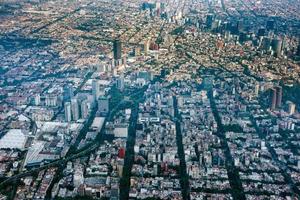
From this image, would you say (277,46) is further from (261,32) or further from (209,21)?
(209,21)

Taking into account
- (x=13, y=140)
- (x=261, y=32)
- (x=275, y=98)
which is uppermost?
(x=275, y=98)

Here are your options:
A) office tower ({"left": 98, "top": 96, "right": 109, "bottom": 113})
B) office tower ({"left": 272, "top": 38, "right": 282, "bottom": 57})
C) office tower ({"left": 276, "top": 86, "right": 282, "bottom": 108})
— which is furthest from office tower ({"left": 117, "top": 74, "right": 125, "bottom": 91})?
office tower ({"left": 272, "top": 38, "right": 282, "bottom": 57})

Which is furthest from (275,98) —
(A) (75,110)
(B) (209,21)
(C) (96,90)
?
(B) (209,21)

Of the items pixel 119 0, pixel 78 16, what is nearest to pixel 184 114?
pixel 78 16

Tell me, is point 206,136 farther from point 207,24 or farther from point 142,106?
point 207,24

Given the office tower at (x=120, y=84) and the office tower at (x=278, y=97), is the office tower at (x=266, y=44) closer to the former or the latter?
the office tower at (x=278, y=97)

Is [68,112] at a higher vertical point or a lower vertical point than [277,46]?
higher

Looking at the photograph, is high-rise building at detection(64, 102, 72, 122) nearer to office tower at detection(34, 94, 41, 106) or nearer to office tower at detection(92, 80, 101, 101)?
office tower at detection(92, 80, 101, 101)

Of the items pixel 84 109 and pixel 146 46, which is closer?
pixel 84 109

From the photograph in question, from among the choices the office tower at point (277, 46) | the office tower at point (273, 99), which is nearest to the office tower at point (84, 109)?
the office tower at point (273, 99)

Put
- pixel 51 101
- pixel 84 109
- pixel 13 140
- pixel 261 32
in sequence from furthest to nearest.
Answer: pixel 261 32, pixel 51 101, pixel 84 109, pixel 13 140

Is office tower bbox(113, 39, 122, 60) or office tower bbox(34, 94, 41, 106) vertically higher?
office tower bbox(113, 39, 122, 60)
